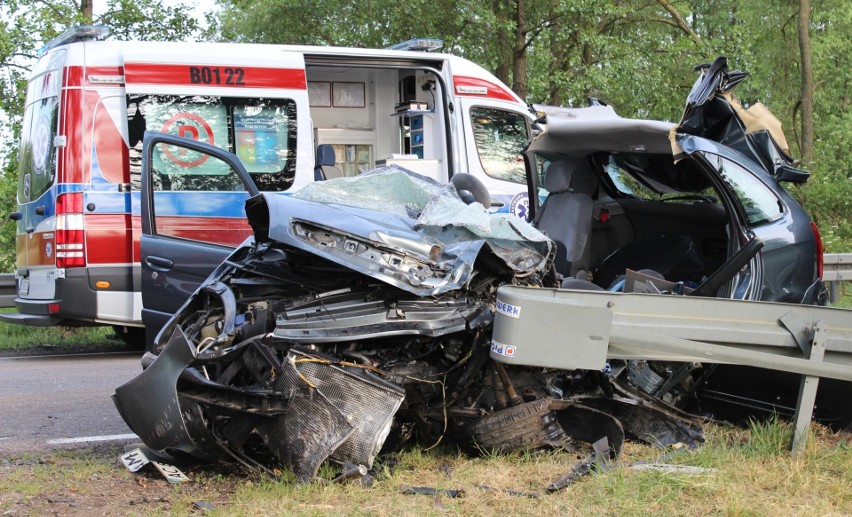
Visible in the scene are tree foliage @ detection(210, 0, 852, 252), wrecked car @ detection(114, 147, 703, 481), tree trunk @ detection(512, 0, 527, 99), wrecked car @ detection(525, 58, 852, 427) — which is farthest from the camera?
tree trunk @ detection(512, 0, 527, 99)

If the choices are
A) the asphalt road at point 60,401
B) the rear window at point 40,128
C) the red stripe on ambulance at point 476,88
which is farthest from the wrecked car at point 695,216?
the rear window at point 40,128

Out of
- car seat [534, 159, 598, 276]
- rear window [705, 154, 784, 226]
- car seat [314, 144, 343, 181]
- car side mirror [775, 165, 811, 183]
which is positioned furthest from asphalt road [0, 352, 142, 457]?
car side mirror [775, 165, 811, 183]

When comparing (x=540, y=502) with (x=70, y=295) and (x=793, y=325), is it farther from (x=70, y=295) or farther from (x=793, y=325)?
(x=70, y=295)

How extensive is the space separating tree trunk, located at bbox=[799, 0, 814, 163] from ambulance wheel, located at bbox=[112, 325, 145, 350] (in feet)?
41.7

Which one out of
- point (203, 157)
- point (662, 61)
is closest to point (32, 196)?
point (203, 157)

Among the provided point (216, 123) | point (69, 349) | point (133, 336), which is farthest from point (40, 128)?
point (69, 349)

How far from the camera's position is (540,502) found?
402cm

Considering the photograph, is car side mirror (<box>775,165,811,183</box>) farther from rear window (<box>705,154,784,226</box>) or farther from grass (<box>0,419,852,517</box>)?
grass (<box>0,419,852,517</box>)

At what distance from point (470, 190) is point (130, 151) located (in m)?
4.76

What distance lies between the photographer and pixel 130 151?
909 centimetres

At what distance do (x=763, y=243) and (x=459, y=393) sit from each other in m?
1.91

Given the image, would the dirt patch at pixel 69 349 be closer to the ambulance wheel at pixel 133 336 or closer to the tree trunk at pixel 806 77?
the ambulance wheel at pixel 133 336

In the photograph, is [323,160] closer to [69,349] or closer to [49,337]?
[69,349]

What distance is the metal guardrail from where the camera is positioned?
36.3ft
